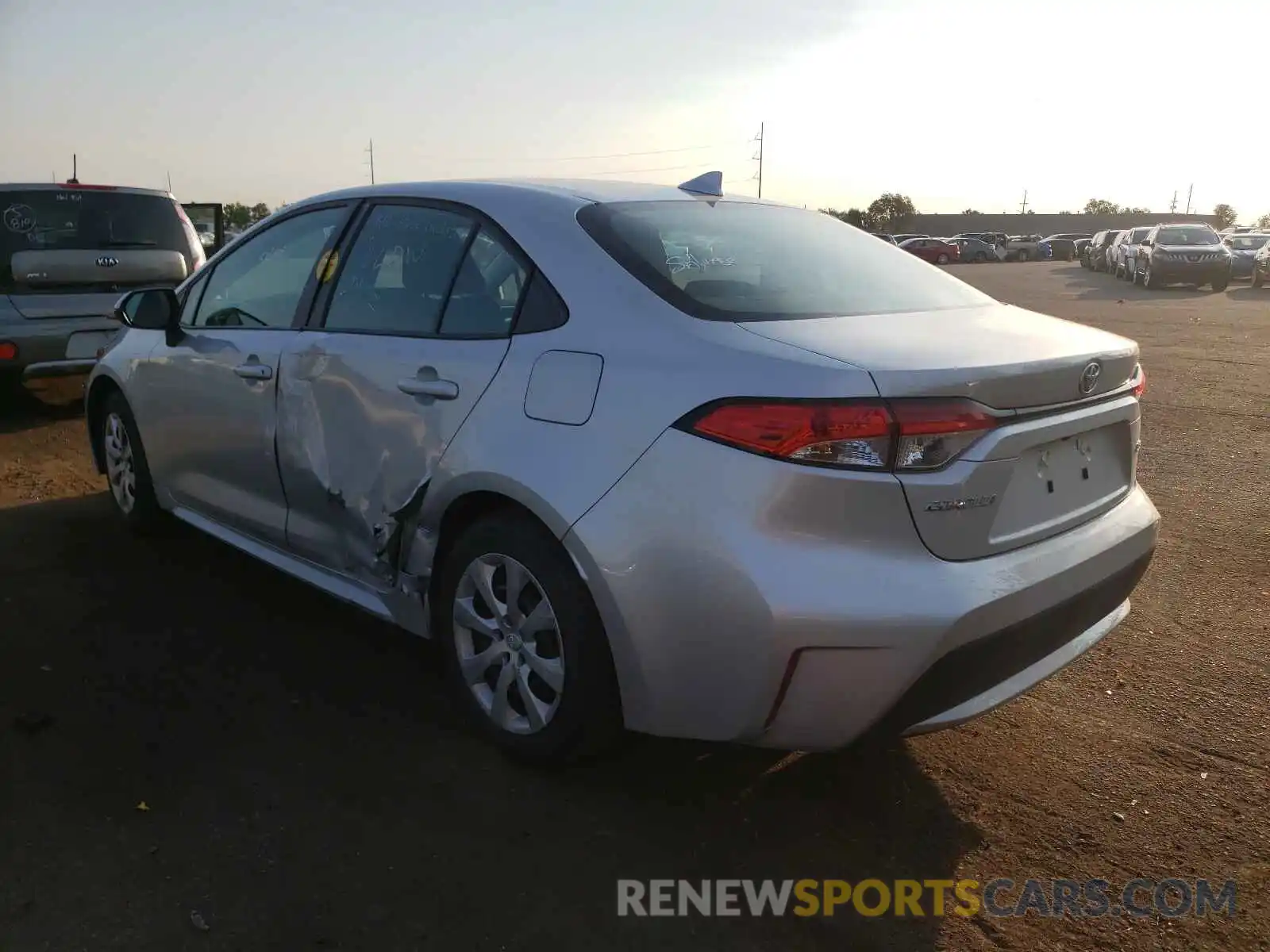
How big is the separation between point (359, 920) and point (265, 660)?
156 centimetres

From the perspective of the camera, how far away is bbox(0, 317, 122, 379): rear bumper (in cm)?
732

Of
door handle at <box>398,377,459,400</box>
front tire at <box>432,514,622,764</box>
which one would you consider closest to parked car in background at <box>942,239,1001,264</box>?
door handle at <box>398,377,459,400</box>

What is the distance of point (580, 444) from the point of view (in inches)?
105

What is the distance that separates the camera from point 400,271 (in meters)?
3.51

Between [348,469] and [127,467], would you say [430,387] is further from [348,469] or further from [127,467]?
[127,467]

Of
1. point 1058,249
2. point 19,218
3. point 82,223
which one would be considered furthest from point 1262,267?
point 1058,249

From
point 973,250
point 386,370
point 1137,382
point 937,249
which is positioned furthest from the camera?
point 973,250

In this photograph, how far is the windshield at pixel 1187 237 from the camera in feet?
88.0

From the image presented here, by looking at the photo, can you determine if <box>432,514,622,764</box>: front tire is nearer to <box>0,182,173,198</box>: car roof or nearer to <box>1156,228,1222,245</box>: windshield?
<box>0,182,173,198</box>: car roof

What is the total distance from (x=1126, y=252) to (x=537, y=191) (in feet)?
103

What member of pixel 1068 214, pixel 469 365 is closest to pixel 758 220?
pixel 469 365

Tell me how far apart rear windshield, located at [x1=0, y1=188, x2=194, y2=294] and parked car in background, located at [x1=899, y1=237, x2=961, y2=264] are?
4456cm

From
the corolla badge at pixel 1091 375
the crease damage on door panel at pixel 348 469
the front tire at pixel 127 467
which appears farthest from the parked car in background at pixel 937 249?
the corolla badge at pixel 1091 375

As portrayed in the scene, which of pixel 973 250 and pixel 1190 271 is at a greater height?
pixel 973 250
